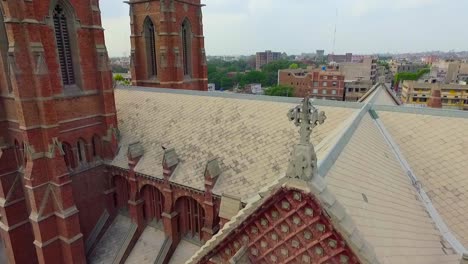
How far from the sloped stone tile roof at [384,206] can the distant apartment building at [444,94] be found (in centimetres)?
7551

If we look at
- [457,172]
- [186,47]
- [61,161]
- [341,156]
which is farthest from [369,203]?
[186,47]

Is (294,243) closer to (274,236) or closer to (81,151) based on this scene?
(274,236)

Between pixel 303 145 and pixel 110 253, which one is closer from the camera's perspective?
pixel 303 145

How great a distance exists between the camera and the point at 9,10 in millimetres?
15555

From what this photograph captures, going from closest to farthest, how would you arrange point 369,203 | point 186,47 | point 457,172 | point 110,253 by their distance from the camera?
1. point 369,203
2. point 457,172
3. point 110,253
4. point 186,47

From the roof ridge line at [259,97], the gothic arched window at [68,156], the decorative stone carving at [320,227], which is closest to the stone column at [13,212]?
the gothic arched window at [68,156]

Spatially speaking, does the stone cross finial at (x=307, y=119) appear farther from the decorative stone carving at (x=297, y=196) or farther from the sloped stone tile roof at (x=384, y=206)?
the sloped stone tile roof at (x=384, y=206)

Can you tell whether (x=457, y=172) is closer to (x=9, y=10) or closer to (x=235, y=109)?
(x=235, y=109)

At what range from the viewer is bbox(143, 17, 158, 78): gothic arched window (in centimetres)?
3002

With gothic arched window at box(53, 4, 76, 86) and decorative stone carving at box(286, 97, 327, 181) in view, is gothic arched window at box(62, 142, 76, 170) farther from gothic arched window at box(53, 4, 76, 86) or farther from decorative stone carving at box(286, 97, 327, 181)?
decorative stone carving at box(286, 97, 327, 181)

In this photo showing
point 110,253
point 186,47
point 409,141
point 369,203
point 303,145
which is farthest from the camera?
point 186,47

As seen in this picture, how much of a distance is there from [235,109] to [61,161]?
10935 mm

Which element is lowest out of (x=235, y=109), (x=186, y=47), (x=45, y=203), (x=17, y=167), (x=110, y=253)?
(x=110, y=253)

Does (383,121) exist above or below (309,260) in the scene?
above
